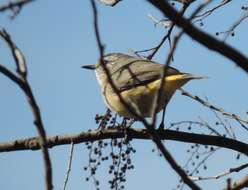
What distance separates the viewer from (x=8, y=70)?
66.2 inches

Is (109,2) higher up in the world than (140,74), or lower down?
lower down

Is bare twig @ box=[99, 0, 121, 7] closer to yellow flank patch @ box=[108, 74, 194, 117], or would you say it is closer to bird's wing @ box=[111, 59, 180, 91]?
yellow flank patch @ box=[108, 74, 194, 117]

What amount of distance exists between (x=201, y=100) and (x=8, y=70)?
2992 millimetres

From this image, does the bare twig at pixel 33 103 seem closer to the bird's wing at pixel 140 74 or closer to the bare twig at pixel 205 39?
the bare twig at pixel 205 39

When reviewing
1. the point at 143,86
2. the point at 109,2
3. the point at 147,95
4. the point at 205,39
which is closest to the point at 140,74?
the point at 143,86

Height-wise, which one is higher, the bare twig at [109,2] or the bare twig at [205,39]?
the bare twig at [109,2]

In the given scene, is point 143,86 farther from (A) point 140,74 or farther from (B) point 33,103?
(B) point 33,103

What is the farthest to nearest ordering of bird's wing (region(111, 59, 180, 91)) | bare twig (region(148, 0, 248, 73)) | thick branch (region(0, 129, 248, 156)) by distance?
1. bird's wing (region(111, 59, 180, 91))
2. thick branch (region(0, 129, 248, 156))
3. bare twig (region(148, 0, 248, 73))

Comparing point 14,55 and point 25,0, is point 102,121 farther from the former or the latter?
point 14,55

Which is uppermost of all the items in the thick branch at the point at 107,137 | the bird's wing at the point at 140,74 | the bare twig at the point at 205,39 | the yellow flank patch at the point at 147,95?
the bird's wing at the point at 140,74

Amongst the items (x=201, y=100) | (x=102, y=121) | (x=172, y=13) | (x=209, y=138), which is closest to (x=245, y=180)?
(x=209, y=138)

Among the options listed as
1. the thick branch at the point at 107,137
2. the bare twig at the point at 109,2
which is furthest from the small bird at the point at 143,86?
the bare twig at the point at 109,2

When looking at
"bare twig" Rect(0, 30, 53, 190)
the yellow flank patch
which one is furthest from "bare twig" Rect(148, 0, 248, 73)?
the yellow flank patch

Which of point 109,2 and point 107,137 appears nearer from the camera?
point 109,2
